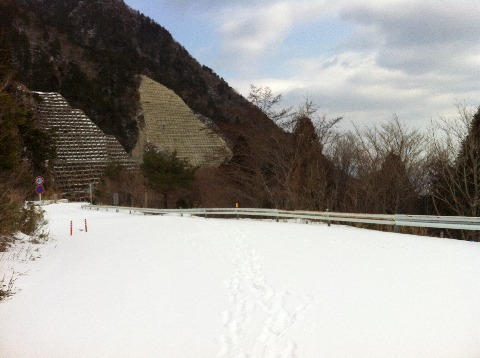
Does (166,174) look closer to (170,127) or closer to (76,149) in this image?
(76,149)

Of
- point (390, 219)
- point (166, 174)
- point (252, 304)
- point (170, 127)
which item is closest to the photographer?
point (252, 304)

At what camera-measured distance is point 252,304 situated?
6.69 m

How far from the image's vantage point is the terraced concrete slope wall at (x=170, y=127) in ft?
346

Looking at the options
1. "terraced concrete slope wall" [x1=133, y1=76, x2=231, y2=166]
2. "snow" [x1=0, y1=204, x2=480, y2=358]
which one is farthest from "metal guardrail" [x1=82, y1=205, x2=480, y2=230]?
"terraced concrete slope wall" [x1=133, y1=76, x2=231, y2=166]

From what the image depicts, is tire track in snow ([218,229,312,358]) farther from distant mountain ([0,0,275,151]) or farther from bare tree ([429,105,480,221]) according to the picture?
distant mountain ([0,0,275,151])

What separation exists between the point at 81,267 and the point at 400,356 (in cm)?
809

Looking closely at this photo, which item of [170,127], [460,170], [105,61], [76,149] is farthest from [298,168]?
[105,61]

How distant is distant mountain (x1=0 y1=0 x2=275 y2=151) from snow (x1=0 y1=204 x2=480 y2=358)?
7531 cm

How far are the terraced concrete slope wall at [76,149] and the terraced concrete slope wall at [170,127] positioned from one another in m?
9.54

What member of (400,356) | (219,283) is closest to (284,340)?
(400,356)

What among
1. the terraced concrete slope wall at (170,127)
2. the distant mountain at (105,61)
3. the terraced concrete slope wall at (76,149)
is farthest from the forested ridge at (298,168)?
the distant mountain at (105,61)

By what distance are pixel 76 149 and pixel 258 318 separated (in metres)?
99.7

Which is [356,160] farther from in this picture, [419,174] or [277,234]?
[277,234]

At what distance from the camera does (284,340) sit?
5121mm
